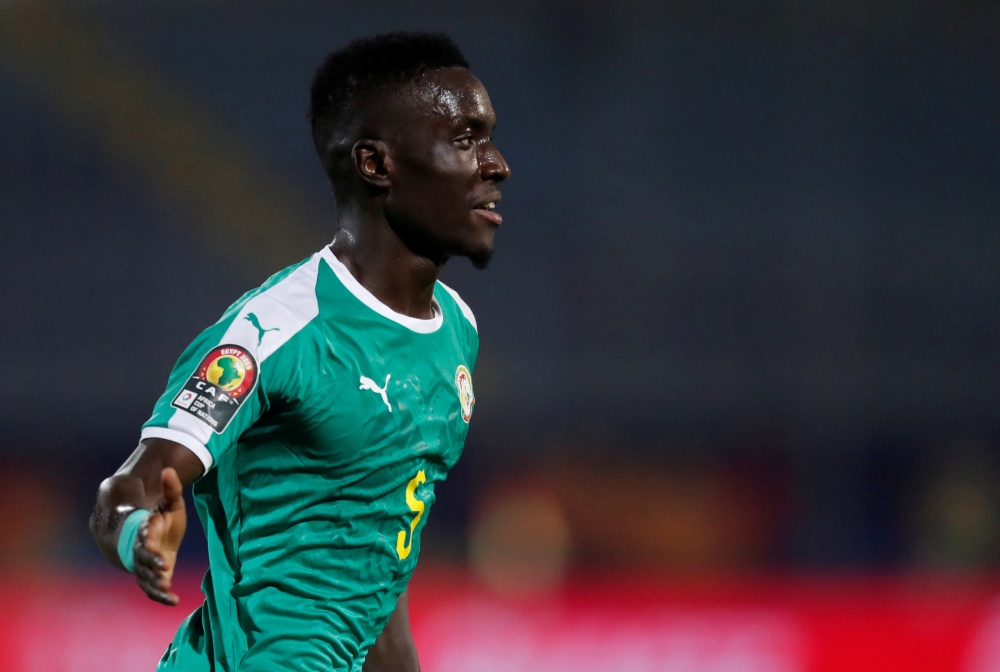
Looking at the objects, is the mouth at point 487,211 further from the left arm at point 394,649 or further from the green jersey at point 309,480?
the left arm at point 394,649

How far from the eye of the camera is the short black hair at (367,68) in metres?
2.68

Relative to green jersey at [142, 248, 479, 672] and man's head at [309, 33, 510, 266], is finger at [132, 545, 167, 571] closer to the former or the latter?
green jersey at [142, 248, 479, 672]

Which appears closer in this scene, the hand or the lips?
the hand

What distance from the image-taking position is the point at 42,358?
372 inches

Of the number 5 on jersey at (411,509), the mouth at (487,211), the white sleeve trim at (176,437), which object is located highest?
the mouth at (487,211)

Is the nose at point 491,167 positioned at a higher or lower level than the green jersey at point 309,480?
higher

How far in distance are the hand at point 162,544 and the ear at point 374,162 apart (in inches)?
39.9

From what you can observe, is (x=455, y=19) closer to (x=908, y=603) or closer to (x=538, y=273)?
(x=538, y=273)

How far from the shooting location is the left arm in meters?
2.85

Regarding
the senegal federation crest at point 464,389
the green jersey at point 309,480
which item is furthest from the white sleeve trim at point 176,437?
the senegal federation crest at point 464,389

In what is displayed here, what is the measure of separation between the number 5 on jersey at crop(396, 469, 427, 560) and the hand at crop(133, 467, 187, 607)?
2.46 feet

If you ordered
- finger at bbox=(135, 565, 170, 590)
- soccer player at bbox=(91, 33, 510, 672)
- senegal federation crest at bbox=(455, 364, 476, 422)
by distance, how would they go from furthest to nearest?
senegal federation crest at bbox=(455, 364, 476, 422), soccer player at bbox=(91, 33, 510, 672), finger at bbox=(135, 565, 170, 590)

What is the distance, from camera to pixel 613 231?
9805mm

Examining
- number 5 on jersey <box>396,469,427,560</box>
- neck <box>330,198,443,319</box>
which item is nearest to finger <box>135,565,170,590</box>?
number 5 on jersey <box>396,469,427,560</box>
